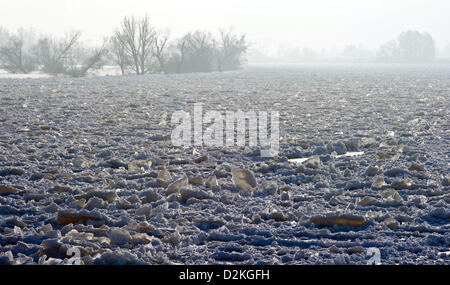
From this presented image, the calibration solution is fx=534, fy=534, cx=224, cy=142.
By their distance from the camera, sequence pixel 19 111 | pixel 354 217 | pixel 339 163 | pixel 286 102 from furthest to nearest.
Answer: pixel 286 102
pixel 19 111
pixel 339 163
pixel 354 217

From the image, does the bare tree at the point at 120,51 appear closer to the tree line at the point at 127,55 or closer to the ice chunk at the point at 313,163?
the tree line at the point at 127,55

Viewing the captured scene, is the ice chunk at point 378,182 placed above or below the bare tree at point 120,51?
below

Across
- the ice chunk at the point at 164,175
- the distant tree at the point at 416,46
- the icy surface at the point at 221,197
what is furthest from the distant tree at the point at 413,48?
the ice chunk at the point at 164,175

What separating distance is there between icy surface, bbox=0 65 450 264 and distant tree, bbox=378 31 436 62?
99.3 metres

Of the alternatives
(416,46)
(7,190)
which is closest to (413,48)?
(416,46)

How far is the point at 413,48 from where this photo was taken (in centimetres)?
10644

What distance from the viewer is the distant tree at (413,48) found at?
103438 mm

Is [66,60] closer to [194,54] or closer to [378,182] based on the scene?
[194,54]

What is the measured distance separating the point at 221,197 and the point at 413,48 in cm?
11003

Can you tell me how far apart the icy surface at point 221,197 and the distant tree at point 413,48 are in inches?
3911
